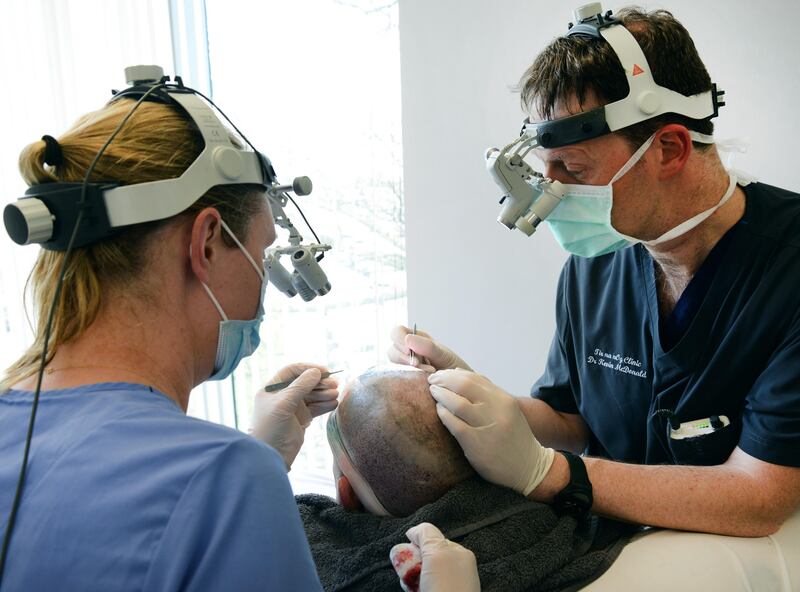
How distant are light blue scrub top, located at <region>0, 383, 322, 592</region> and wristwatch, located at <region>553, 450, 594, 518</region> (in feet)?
2.07

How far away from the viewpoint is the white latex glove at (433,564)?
1.02 metres

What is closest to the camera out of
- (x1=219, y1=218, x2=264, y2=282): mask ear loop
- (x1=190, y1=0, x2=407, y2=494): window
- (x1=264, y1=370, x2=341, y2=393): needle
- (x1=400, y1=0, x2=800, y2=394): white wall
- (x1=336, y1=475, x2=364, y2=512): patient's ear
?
(x1=219, y1=218, x2=264, y2=282): mask ear loop

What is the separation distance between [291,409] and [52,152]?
28.0 inches

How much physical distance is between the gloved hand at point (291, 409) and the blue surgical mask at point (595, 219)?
63 centimetres

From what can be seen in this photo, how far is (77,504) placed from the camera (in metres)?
0.71

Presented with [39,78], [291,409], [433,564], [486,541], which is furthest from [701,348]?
[39,78]

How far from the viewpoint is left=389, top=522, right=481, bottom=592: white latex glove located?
1016 mm

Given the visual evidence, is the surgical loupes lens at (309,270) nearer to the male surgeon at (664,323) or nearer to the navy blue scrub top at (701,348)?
the male surgeon at (664,323)

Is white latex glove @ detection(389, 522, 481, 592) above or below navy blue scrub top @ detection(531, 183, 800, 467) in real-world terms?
below

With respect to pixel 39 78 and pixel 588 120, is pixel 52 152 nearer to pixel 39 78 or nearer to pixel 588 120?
pixel 588 120

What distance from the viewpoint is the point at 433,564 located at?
102 centimetres

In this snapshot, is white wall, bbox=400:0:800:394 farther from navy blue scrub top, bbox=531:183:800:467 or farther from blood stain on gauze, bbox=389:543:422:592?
blood stain on gauze, bbox=389:543:422:592

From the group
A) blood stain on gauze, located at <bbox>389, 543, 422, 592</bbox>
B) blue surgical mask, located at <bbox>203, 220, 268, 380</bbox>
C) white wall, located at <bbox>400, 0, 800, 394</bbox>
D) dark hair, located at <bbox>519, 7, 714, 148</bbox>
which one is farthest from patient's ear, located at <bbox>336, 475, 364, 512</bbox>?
white wall, located at <bbox>400, 0, 800, 394</bbox>

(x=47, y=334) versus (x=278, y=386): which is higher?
(x=47, y=334)
